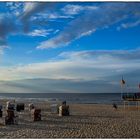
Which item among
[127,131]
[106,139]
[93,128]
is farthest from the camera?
[93,128]

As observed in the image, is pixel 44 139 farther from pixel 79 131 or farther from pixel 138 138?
pixel 138 138

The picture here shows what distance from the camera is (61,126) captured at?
48.9 feet

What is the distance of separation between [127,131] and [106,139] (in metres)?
2.12

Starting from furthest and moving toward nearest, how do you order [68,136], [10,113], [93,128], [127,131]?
1. [10,113]
2. [93,128]
3. [127,131]
4. [68,136]

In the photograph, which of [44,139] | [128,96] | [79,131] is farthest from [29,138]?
[128,96]

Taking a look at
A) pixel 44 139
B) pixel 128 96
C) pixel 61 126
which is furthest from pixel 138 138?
pixel 128 96

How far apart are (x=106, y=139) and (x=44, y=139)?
2030mm

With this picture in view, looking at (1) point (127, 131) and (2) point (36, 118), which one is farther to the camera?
(2) point (36, 118)

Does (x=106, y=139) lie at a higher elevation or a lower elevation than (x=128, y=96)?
lower

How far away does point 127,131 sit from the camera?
1323cm

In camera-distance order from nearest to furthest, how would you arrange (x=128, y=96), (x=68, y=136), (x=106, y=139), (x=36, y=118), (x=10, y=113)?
(x=106, y=139)
(x=68, y=136)
(x=10, y=113)
(x=36, y=118)
(x=128, y=96)

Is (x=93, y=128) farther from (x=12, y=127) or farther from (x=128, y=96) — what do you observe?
(x=128, y=96)

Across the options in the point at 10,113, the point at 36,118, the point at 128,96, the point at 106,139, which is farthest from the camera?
the point at 128,96

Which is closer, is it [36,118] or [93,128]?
[93,128]
